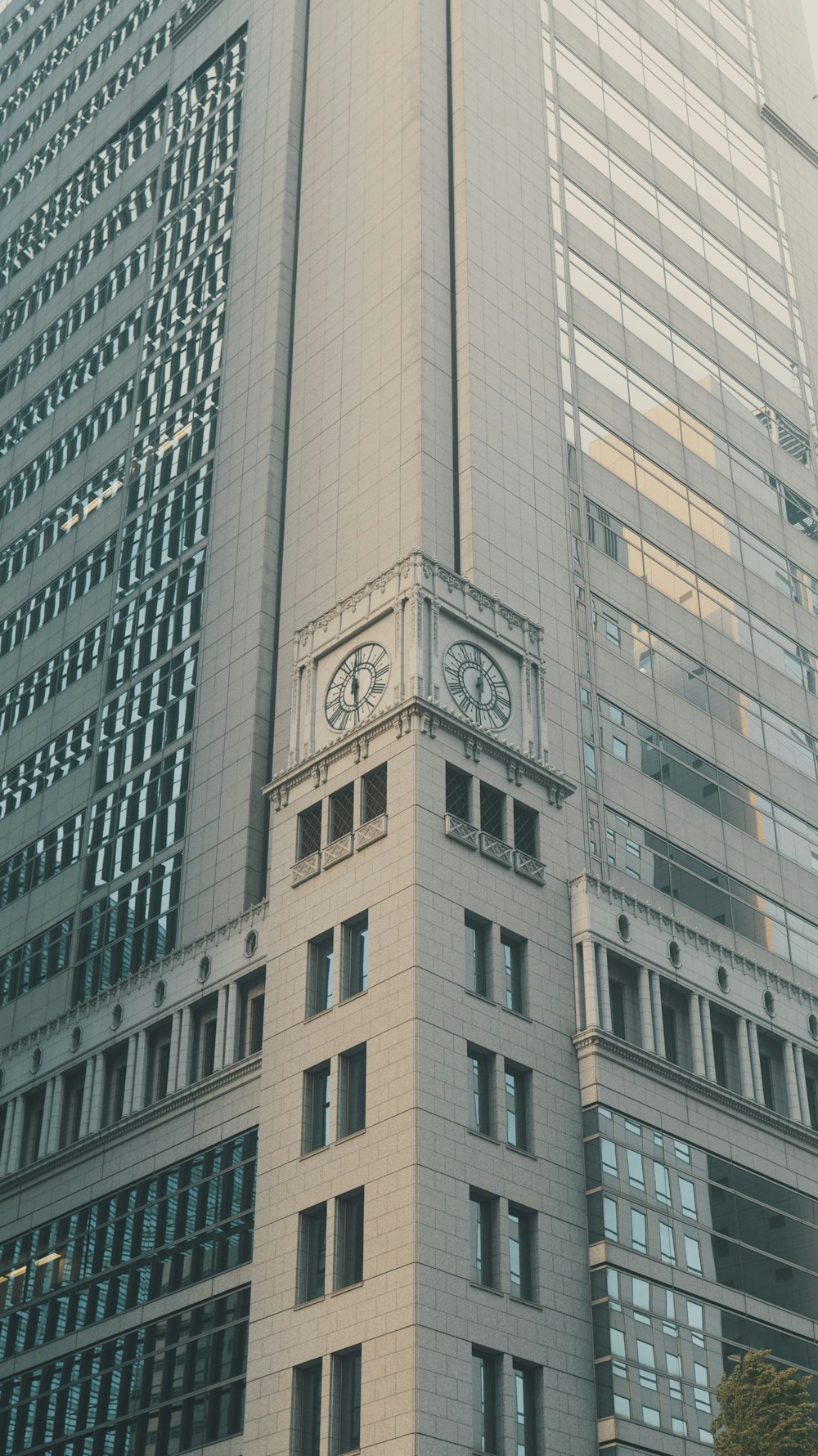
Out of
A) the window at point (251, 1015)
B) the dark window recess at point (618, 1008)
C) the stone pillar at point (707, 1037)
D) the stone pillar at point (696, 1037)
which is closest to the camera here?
the dark window recess at point (618, 1008)

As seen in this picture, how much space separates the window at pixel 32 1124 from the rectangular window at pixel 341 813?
23.0 m

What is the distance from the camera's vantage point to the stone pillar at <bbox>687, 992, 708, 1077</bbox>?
256 ft

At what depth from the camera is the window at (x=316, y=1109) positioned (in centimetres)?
6906

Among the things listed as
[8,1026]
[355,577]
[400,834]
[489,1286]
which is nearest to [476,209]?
[355,577]

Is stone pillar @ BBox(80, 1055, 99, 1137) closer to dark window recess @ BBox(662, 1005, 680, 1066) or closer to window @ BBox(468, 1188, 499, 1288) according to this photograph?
window @ BBox(468, 1188, 499, 1288)

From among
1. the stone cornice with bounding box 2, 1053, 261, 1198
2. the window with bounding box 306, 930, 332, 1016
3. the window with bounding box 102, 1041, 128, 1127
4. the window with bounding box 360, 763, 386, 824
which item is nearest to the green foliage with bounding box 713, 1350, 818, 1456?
the window with bounding box 306, 930, 332, 1016

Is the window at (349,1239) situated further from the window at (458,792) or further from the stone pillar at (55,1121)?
the stone pillar at (55,1121)

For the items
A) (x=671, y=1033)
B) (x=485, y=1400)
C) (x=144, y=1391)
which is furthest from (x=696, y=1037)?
(x=144, y=1391)

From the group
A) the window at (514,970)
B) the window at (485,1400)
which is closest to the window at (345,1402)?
the window at (485,1400)

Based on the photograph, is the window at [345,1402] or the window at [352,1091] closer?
the window at [345,1402]

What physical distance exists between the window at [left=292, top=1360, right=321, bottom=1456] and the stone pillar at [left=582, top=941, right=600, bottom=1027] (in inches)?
675

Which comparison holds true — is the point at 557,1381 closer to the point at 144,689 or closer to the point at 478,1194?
the point at 478,1194

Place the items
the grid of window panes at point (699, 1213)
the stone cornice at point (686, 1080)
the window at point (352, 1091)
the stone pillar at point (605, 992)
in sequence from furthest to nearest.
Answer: the stone pillar at point (605, 992) < the stone cornice at point (686, 1080) < the grid of window panes at point (699, 1213) < the window at point (352, 1091)

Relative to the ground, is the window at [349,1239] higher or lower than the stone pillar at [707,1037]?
lower
